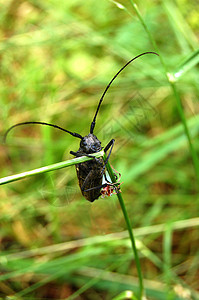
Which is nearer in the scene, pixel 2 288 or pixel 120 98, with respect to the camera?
pixel 2 288

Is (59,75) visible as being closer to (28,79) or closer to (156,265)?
(28,79)

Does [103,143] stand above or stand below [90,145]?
above

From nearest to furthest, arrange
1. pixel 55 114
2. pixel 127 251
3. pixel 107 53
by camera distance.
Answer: pixel 127 251
pixel 55 114
pixel 107 53

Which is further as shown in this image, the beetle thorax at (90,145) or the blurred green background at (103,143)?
the blurred green background at (103,143)

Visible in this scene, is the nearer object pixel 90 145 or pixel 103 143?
pixel 90 145

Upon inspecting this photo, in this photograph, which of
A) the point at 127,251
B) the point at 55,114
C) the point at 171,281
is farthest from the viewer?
the point at 55,114

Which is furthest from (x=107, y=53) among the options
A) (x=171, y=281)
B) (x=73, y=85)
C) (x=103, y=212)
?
(x=171, y=281)

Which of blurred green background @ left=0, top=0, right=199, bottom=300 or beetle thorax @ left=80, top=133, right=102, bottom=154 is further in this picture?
blurred green background @ left=0, top=0, right=199, bottom=300

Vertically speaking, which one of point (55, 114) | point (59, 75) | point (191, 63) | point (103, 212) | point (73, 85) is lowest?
point (191, 63)
